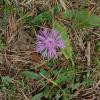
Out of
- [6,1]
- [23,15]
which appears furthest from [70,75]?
[6,1]

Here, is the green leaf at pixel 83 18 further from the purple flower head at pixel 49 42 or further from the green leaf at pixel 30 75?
the green leaf at pixel 30 75

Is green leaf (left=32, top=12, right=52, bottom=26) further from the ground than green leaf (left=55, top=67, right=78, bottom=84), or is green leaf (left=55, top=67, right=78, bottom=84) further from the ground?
green leaf (left=32, top=12, right=52, bottom=26)

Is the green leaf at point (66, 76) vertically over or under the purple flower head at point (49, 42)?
under

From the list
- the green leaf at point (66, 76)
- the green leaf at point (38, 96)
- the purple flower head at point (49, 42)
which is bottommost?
the green leaf at point (38, 96)

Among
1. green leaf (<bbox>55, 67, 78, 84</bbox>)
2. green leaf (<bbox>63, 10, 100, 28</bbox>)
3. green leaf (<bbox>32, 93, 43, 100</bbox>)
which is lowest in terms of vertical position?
green leaf (<bbox>32, 93, 43, 100</bbox>)

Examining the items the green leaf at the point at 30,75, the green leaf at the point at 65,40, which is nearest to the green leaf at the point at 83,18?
the green leaf at the point at 65,40

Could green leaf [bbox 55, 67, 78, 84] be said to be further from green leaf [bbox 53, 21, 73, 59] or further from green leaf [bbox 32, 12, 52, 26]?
green leaf [bbox 32, 12, 52, 26]

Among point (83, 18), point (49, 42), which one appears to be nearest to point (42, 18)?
point (49, 42)

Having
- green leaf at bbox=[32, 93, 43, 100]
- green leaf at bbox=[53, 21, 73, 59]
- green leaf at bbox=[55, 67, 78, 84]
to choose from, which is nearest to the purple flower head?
green leaf at bbox=[53, 21, 73, 59]

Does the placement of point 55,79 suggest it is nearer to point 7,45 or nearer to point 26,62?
point 26,62
